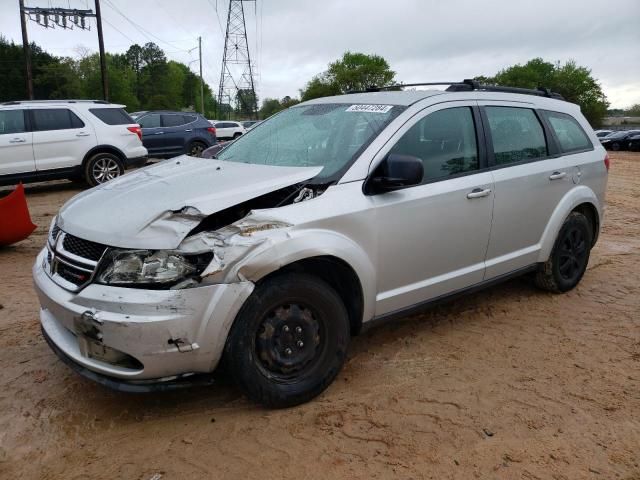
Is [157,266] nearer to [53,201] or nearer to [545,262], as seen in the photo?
[545,262]

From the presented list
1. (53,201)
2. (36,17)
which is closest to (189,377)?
(53,201)

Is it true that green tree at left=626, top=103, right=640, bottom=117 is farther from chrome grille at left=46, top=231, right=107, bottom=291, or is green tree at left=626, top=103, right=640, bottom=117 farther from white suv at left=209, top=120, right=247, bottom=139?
chrome grille at left=46, top=231, right=107, bottom=291

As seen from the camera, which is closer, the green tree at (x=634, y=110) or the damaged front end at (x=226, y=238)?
the damaged front end at (x=226, y=238)

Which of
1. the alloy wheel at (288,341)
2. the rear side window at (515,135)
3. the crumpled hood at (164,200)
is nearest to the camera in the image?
the crumpled hood at (164,200)

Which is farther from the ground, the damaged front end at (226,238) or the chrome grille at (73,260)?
the damaged front end at (226,238)

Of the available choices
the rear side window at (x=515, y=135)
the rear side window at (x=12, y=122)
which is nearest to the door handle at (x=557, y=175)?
the rear side window at (x=515, y=135)

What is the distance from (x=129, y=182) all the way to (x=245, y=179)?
0.83m

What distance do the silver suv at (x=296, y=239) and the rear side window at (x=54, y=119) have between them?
755 cm

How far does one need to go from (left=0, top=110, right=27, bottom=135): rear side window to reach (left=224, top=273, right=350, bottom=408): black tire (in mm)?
8981

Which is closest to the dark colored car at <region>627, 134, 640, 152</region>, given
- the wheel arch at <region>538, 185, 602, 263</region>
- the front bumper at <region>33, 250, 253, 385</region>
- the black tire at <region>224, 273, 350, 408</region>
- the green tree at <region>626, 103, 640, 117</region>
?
the wheel arch at <region>538, 185, 602, 263</region>

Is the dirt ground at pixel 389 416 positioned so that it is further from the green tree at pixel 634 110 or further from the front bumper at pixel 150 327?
the green tree at pixel 634 110

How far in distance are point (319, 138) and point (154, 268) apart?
59.1 inches

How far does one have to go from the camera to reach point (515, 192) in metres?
3.92

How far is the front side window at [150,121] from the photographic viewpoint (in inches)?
605
